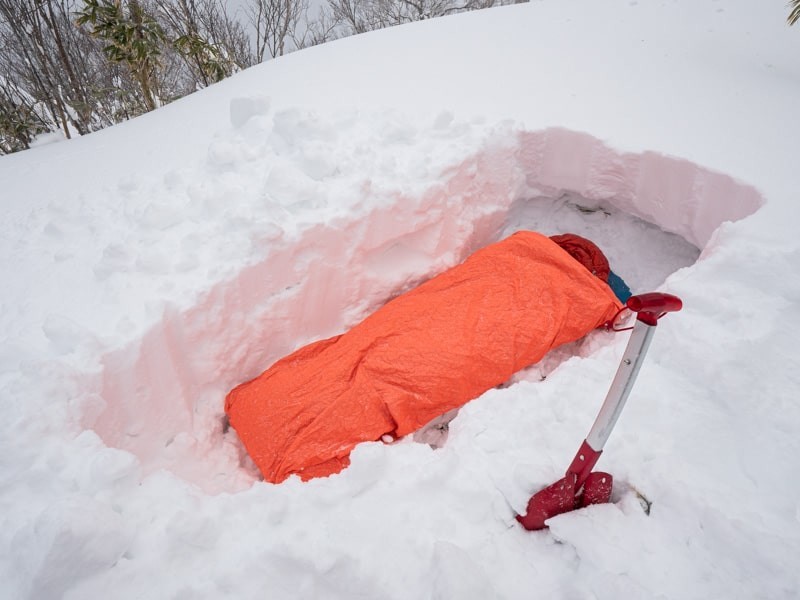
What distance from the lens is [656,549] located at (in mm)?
1016

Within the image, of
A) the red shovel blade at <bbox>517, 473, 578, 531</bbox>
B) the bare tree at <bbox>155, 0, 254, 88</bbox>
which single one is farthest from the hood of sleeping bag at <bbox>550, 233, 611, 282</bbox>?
the bare tree at <bbox>155, 0, 254, 88</bbox>

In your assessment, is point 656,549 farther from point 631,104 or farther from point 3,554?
point 631,104

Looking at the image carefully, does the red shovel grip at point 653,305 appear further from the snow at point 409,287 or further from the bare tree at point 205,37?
the bare tree at point 205,37

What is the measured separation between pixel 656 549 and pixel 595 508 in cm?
15

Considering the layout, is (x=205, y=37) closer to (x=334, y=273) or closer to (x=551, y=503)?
(x=334, y=273)

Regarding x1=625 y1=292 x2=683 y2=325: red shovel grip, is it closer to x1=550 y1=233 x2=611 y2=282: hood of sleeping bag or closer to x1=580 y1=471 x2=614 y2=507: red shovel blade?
x1=580 y1=471 x2=614 y2=507: red shovel blade

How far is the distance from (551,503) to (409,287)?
1.40 metres

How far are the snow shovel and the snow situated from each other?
0.03 m

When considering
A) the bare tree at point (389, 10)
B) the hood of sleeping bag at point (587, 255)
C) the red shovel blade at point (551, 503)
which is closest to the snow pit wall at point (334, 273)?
the hood of sleeping bag at point (587, 255)

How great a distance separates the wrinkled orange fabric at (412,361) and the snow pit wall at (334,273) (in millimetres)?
155

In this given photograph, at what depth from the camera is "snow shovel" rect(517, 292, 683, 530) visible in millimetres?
877

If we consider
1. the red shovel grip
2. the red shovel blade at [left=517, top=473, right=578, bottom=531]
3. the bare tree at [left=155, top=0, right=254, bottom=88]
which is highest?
the bare tree at [left=155, top=0, right=254, bottom=88]

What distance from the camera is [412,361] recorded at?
67.9 inches

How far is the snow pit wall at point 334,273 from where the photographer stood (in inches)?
64.1
